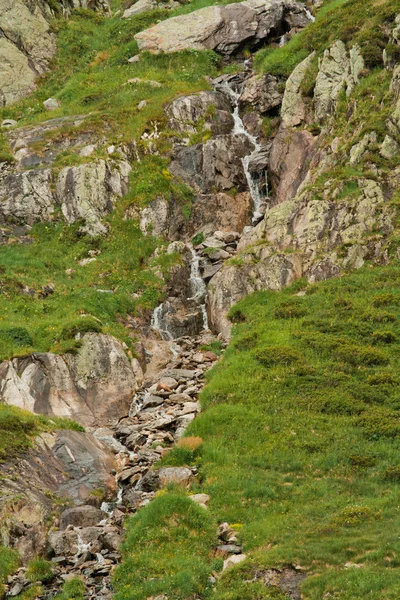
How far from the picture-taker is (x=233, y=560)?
72.8ft

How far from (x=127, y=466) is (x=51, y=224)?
98.3 ft

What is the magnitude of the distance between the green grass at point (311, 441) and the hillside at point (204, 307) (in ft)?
0.34

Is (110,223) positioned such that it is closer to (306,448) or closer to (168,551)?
(306,448)

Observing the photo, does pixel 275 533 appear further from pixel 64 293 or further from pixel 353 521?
pixel 64 293

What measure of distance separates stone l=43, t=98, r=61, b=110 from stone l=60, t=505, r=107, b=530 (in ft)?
181

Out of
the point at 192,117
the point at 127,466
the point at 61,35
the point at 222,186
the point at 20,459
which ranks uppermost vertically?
the point at 61,35

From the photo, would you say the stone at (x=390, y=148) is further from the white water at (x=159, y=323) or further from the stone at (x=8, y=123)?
the stone at (x=8, y=123)

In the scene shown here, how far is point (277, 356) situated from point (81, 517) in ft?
42.5

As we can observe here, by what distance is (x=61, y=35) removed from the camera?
8975 cm

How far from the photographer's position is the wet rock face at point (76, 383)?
36812 millimetres

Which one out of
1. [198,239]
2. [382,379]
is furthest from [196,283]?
[382,379]

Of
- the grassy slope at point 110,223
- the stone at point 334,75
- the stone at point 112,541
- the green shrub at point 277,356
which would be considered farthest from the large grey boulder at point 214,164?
the stone at point 112,541

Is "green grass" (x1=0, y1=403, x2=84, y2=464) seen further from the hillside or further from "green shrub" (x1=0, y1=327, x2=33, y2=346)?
"green shrub" (x1=0, y1=327, x2=33, y2=346)

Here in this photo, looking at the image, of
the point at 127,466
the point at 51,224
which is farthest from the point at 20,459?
the point at 51,224
